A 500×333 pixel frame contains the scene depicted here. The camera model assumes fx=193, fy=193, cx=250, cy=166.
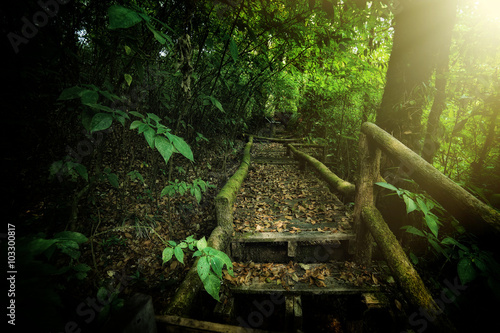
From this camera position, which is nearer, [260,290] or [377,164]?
[260,290]

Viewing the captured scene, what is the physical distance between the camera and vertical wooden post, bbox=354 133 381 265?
2.52 metres

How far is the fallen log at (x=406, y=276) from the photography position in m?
1.38

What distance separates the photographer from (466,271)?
1.58 m

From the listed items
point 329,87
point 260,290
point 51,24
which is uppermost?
point 329,87

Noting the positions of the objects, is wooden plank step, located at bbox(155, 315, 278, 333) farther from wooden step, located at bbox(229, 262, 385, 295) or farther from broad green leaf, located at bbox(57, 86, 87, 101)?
broad green leaf, located at bbox(57, 86, 87, 101)

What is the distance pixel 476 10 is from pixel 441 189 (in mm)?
4999

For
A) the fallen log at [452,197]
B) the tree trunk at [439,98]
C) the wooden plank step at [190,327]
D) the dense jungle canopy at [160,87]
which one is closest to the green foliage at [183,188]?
the dense jungle canopy at [160,87]

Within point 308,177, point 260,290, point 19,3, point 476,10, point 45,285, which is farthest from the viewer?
point 308,177

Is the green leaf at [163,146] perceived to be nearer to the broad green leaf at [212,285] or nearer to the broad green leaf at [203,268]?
the broad green leaf at [203,268]

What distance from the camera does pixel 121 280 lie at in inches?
110

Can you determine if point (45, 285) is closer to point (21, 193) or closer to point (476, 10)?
point (21, 193)

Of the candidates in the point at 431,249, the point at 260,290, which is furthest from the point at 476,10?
the point at 260,290

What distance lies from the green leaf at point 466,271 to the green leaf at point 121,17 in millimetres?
2850

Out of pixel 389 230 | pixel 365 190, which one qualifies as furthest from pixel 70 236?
pixel 365 190
